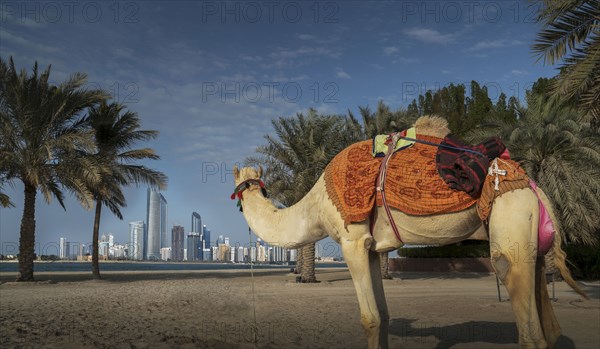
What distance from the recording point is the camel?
3525 mm

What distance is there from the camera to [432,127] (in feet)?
14.8

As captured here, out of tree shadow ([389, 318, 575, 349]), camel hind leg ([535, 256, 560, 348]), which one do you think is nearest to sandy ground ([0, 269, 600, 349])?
tree shadow ([389, 318, 575, 349])

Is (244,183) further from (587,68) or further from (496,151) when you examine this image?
(587,68)

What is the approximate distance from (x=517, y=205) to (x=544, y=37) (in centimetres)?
896

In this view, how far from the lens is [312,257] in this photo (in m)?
23.9

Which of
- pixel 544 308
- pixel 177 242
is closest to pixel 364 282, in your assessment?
pixel 544 308

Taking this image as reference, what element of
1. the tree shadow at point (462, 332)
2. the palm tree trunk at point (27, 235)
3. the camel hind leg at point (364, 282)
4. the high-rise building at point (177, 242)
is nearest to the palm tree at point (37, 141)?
the palm tree trunk at point (27, 235)

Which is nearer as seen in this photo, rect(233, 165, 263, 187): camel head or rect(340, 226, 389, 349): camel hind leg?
rect(340, 226, 389, 349): camel hind leg

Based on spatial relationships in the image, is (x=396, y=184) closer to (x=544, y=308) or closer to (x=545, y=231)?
(x=545, y=231)

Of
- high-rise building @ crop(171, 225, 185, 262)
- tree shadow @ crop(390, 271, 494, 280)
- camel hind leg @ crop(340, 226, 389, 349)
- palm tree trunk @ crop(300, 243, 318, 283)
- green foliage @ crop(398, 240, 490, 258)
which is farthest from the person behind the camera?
high-rise building @ crop(171, 225, 185, 262)

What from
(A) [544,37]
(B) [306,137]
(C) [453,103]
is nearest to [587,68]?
(A) [544,37]

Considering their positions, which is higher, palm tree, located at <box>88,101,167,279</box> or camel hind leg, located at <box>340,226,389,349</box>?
palm tree, located at <box>88,101,167,279</box>

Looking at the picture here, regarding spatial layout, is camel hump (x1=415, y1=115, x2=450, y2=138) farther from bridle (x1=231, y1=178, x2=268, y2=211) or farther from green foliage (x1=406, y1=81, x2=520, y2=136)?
green foliage (x1=406, y1=81, x2=520, y2=136)

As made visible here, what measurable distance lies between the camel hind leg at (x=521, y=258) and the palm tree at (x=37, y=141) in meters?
18.9
